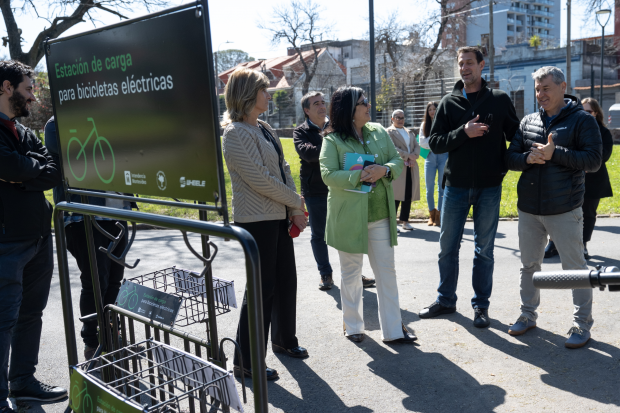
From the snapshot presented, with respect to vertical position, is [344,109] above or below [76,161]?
above

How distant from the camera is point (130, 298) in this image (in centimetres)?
281

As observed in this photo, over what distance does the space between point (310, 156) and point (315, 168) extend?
198mm

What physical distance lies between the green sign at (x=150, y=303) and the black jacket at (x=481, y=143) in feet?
9.55

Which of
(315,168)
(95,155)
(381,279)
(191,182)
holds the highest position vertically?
(95,155)

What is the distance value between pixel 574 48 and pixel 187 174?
4866 centimetres

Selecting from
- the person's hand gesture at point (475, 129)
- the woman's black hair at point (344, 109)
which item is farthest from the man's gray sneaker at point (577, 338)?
the woman's black hair at point (344, 109)

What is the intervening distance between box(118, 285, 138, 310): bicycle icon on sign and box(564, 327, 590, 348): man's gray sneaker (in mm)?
3134

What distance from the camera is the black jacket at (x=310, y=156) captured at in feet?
18.2

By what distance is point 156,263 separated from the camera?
7266 mm

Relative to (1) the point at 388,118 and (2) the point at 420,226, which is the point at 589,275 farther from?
(1) the point at 388,118

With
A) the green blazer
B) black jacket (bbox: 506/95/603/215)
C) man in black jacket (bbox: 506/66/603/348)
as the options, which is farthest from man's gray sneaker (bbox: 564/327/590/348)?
the green blazer

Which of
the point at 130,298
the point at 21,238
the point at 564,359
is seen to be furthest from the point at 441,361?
the point at 21,238

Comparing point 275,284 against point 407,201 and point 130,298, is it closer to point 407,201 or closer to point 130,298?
point 130,298

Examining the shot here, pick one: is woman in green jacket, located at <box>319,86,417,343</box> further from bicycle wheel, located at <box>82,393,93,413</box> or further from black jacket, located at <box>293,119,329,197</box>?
bicycle wheel, located at <box>82,393,93,413</box>
